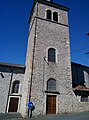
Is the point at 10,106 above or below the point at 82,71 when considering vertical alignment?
below

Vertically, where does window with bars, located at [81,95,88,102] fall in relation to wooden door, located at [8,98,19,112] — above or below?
above

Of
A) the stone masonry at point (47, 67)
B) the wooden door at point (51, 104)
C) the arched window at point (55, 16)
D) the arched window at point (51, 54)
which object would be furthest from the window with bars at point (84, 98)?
the arched window at point (55, 16)

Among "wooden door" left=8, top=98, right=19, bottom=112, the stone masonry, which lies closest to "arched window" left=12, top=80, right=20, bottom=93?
"wooden door" left=8, top=98, right=19, bottom=112

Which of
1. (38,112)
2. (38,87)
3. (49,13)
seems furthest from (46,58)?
(49,13)

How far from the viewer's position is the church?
12195 mm

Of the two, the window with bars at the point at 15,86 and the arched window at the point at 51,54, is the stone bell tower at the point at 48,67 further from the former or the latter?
the window with bars at the point at 15,86

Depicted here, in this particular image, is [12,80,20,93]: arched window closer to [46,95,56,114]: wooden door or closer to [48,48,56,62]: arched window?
[46,95,56,114]: wooden door

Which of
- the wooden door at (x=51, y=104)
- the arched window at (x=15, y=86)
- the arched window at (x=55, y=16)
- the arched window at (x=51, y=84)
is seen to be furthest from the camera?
the arched window at (x=55, y=16)

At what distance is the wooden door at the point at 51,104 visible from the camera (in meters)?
12.1

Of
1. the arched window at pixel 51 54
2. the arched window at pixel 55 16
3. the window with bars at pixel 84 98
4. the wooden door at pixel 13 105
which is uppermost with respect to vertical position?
the arched window at pixel 55 16

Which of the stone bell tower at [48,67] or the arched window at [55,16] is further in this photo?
the arched window at [55,16]

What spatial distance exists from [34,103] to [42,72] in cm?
333

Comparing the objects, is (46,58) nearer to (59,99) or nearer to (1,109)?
(59,99)

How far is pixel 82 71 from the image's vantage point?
2066cm
